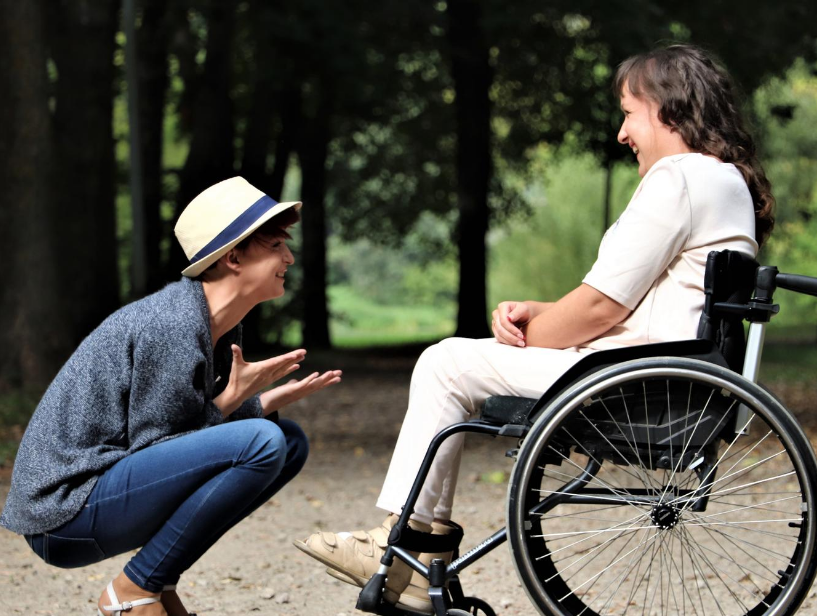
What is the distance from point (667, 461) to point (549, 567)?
0.42m

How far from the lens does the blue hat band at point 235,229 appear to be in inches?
121

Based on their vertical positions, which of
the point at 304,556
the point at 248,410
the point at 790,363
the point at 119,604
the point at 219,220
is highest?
the point at 219,220

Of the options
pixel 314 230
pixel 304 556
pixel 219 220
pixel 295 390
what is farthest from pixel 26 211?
pixel 314 230

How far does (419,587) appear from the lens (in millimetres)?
3186

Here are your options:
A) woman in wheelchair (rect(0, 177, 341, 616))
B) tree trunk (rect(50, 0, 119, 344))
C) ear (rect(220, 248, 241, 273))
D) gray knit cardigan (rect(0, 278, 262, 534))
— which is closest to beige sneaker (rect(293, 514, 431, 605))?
woman in wheelchair (rect(0, 177, 341, 616))

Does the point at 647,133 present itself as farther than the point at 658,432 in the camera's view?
Yes

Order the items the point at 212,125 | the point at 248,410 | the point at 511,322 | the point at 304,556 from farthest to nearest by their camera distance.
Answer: the point at 212,125
the point at 304,556
the point at 248,410
the point at 511,322

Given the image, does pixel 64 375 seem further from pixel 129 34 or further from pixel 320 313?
pixel 320 313

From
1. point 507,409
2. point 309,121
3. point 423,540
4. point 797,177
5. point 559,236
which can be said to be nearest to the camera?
point 507,409

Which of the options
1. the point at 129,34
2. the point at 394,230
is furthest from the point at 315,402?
the point at 394,230

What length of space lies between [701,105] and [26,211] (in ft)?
26.0

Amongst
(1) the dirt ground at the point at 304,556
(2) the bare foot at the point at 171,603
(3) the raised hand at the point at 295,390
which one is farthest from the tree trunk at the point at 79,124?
(2) the bare foot at the point at 171,603

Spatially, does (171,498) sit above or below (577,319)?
below

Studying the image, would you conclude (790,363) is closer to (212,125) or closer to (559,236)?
(212,125)
